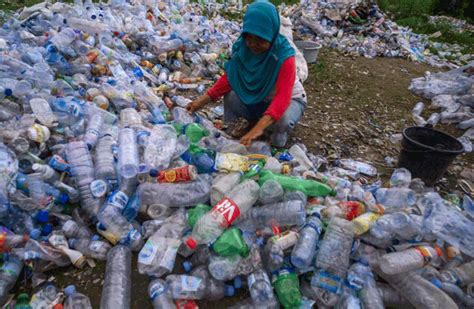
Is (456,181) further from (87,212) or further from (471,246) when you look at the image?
(87,212)

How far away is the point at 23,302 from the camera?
174cm

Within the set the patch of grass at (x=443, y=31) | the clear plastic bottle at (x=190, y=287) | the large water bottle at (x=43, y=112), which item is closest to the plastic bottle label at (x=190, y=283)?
the clear plastic bottle at (x=190, y=287)

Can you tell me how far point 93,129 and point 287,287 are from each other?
1884 millimetres

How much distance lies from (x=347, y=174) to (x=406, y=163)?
552mm

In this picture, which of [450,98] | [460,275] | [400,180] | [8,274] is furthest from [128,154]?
[450,98]

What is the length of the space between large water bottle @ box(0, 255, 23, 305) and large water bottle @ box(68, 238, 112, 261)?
281 mm

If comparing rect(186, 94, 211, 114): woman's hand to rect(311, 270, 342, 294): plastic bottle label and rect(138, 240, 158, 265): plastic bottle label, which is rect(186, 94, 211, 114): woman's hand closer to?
rect(138, 240, 158, 265): plastic bottle label

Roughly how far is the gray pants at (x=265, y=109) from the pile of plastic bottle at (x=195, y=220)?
0.37 metres

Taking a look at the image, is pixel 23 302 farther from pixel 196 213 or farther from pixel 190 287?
pixel 196 213

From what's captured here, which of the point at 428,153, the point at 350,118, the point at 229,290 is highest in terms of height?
the point at 428,153

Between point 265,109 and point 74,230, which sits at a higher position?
point 265,109

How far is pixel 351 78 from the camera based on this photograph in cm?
579

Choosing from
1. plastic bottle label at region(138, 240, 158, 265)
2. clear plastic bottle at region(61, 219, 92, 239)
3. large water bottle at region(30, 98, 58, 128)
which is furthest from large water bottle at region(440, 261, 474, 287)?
large water bottle at region(30, 98, 58, 128)

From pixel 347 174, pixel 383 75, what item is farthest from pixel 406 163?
pixel 383 75
